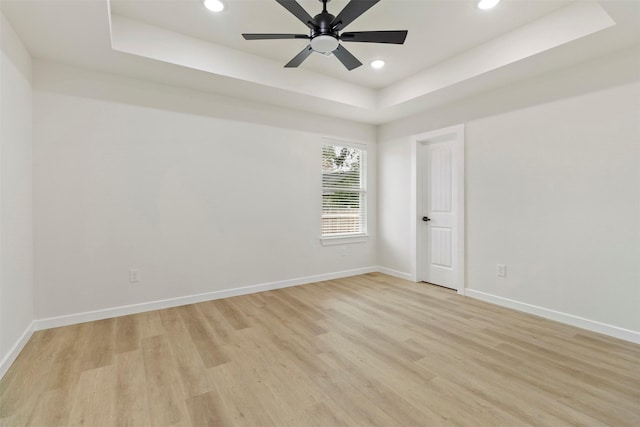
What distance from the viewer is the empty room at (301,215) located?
1.98 metres

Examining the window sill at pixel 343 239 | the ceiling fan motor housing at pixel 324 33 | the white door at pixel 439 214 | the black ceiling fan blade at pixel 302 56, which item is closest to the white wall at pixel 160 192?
the window sill at pixel 343 239

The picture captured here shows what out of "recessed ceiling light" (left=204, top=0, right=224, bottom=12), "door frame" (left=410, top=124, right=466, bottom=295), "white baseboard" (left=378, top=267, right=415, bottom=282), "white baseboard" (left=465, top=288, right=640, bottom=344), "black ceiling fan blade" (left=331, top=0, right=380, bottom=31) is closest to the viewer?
"black ceiling fan blade" (left=331, top=0, right=380, bottom=31)

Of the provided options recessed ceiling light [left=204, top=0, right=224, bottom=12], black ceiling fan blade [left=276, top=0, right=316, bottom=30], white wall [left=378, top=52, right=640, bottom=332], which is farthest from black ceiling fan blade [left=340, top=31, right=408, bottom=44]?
white wall [left=378, top=52, right=640, bottom=332]

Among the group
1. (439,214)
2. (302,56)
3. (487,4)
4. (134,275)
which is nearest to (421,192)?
(439,214)

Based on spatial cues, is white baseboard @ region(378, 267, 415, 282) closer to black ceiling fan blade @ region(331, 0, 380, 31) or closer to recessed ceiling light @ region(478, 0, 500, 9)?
recessed ceiling light @ region(478, 0, 500, 9)

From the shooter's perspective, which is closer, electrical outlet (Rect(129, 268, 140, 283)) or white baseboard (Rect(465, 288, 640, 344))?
white baseboard (Rect(465, 288, 640, 344))

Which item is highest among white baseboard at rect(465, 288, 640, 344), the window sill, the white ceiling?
the white ceiling

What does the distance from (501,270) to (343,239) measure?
2288mm

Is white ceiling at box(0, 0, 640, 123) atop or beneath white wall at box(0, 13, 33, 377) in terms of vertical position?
atop

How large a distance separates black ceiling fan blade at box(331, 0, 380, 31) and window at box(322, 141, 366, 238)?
259 cm

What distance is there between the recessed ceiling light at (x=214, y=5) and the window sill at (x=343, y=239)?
3.18m

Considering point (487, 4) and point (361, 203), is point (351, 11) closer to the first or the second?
point (487, 4)

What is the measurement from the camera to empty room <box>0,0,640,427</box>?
1.98 metres

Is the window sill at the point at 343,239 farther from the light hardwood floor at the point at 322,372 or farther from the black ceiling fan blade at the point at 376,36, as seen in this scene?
the black ceiling fan blade at the point at 376,36
